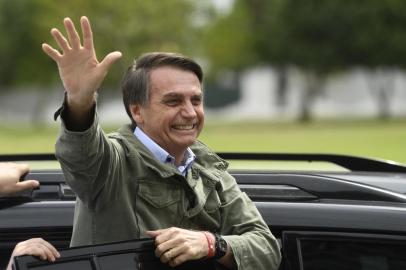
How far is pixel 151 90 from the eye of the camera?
8.52ft

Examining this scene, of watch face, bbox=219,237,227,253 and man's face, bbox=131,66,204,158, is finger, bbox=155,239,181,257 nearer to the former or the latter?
watch face, bbox=219,237,227,253

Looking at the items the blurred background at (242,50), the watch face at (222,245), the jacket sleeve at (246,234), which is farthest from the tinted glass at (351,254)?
the blurred background at (242,50)

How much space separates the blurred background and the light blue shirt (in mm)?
39014

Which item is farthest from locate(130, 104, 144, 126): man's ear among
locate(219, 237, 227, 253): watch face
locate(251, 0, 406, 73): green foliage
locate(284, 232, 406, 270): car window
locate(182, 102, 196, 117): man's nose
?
locate(251, 0, 406, 73): green foliage

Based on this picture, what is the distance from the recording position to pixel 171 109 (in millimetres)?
2592

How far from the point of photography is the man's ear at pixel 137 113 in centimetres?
264

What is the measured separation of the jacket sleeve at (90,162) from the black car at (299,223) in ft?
0.68

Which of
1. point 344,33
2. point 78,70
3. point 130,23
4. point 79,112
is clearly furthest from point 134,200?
point 344,33

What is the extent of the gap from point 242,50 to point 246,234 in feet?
190

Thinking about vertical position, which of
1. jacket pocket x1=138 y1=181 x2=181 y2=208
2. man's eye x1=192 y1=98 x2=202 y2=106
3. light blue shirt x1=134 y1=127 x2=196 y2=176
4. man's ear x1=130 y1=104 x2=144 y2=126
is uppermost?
man's eye x1=192 y1=98 x2=202 y2=106

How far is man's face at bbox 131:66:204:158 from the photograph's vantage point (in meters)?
2.59

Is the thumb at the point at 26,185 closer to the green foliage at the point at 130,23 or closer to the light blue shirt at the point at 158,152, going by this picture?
the light blue shirt at the point at 158,152

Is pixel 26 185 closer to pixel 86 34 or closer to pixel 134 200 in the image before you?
pixel 134 200

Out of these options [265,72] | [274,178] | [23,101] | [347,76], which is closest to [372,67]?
[347,76]
